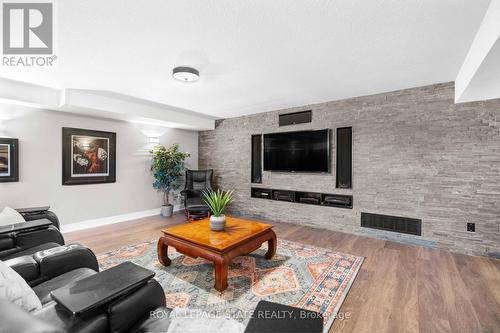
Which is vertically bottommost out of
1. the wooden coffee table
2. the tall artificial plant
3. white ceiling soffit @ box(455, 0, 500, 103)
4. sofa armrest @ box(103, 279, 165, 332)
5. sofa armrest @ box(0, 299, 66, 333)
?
the wooden coffee table

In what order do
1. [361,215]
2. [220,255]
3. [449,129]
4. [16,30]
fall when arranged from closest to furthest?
[16,30], [220,255], [449,129], [361,215]

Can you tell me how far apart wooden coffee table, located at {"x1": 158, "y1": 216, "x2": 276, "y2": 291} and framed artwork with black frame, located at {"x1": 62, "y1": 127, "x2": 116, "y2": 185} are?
9.20 ft

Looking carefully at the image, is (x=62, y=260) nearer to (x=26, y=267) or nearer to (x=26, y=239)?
(x=26, y=267)

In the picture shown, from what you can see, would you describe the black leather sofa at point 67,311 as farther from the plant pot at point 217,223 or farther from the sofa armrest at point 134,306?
the plant pot at point 217,223

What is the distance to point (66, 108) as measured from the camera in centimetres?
374

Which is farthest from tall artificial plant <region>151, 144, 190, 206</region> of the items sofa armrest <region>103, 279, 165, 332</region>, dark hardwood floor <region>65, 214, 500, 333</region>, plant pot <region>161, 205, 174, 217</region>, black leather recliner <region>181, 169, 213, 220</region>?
sofa armrest <region>103, 279, 165, 332</region>

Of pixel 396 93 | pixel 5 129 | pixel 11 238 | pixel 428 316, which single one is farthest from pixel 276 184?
pixel 5 129

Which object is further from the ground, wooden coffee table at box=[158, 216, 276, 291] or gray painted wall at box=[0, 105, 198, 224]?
gray painted wall at box=[0, 105, 198, 224]

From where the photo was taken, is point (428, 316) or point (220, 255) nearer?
point (428, 316)

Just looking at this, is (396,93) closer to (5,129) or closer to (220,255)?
(220,255)

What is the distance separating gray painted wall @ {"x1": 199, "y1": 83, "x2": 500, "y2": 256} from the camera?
121 inches

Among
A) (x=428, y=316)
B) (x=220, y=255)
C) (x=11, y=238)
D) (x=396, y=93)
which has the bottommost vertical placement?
(x=428, y=316)

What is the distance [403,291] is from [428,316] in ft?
1.16

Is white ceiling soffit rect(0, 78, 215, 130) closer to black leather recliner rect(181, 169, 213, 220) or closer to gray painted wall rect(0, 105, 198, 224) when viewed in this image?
gray painted wall rect(0, 105, 198, 224)
